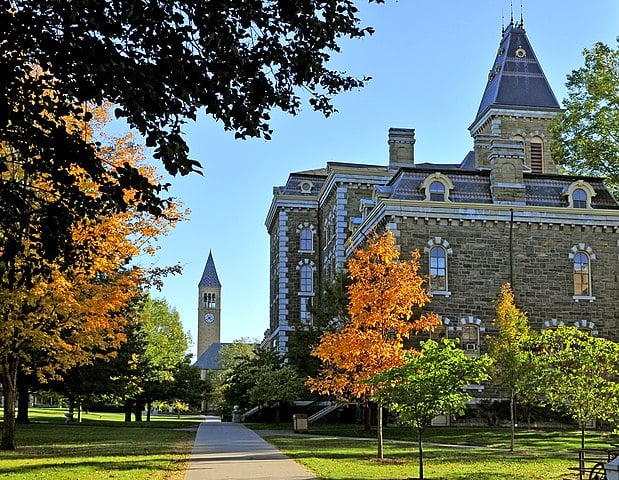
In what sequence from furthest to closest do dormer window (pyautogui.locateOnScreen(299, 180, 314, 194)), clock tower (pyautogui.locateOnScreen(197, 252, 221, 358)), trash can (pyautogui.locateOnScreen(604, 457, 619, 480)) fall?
clock tower (pyautogui.locateOnScreen(197, 252, 221, 358))
dormer window (pyautogui.locateOnScreen(299, 180, 314, 194))
trash can (pyautogui.locateOnScreen(604, 457, 619, 480))

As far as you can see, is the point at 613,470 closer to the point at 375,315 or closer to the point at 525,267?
the point at 375,315

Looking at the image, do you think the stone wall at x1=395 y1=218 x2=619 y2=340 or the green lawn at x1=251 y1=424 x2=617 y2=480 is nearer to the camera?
the green lawn at x1=251 y1=424 x2=617 y2=480

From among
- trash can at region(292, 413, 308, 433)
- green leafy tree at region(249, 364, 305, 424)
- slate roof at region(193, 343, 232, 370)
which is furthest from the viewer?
slate roof at region(193, 343, 232, 370)

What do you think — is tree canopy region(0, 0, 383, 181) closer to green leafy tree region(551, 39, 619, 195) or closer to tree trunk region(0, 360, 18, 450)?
tree trunk region(0, 360, 18, 450)

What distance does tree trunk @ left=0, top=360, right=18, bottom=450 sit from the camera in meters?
20.4

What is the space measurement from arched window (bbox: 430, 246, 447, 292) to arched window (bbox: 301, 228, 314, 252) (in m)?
18.2

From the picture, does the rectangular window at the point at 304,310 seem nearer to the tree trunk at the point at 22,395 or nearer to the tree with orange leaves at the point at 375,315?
the tree trunk at the point at 22,395

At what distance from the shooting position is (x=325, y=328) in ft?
120

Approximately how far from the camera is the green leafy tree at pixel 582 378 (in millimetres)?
16312

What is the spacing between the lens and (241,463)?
60.2 feet

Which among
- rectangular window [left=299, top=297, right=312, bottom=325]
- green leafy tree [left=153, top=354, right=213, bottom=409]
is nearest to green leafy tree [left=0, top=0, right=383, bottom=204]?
green leafy tree [left=153, top=354, right=213, bottom=409]

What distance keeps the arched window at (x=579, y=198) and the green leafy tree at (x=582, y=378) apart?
19.3 metres

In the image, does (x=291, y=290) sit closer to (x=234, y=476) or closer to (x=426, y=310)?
(x=426, y=310)

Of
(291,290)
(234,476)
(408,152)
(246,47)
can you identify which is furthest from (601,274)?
(246,47)
